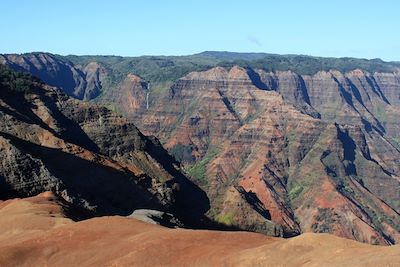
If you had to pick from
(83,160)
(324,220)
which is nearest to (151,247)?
(83,160)

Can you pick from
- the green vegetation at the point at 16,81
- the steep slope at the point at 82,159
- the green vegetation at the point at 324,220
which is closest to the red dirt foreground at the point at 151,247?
the steep slope at the point at 82,159

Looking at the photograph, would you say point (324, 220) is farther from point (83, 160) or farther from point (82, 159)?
point (82, 159)

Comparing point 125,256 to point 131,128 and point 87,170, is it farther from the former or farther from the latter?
point 131,128

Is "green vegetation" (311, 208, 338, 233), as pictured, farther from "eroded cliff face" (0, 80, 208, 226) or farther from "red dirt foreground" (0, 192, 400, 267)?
"red dirt foreground" (0, 192, 400, 267)

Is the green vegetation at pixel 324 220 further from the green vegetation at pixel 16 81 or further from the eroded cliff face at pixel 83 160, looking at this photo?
the green vegetation at pixel 16 81

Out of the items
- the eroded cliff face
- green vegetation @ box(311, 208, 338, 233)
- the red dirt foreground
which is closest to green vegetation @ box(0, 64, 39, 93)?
the eroded cliff face

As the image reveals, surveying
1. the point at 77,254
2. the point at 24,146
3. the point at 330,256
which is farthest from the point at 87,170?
the point at 330,256
